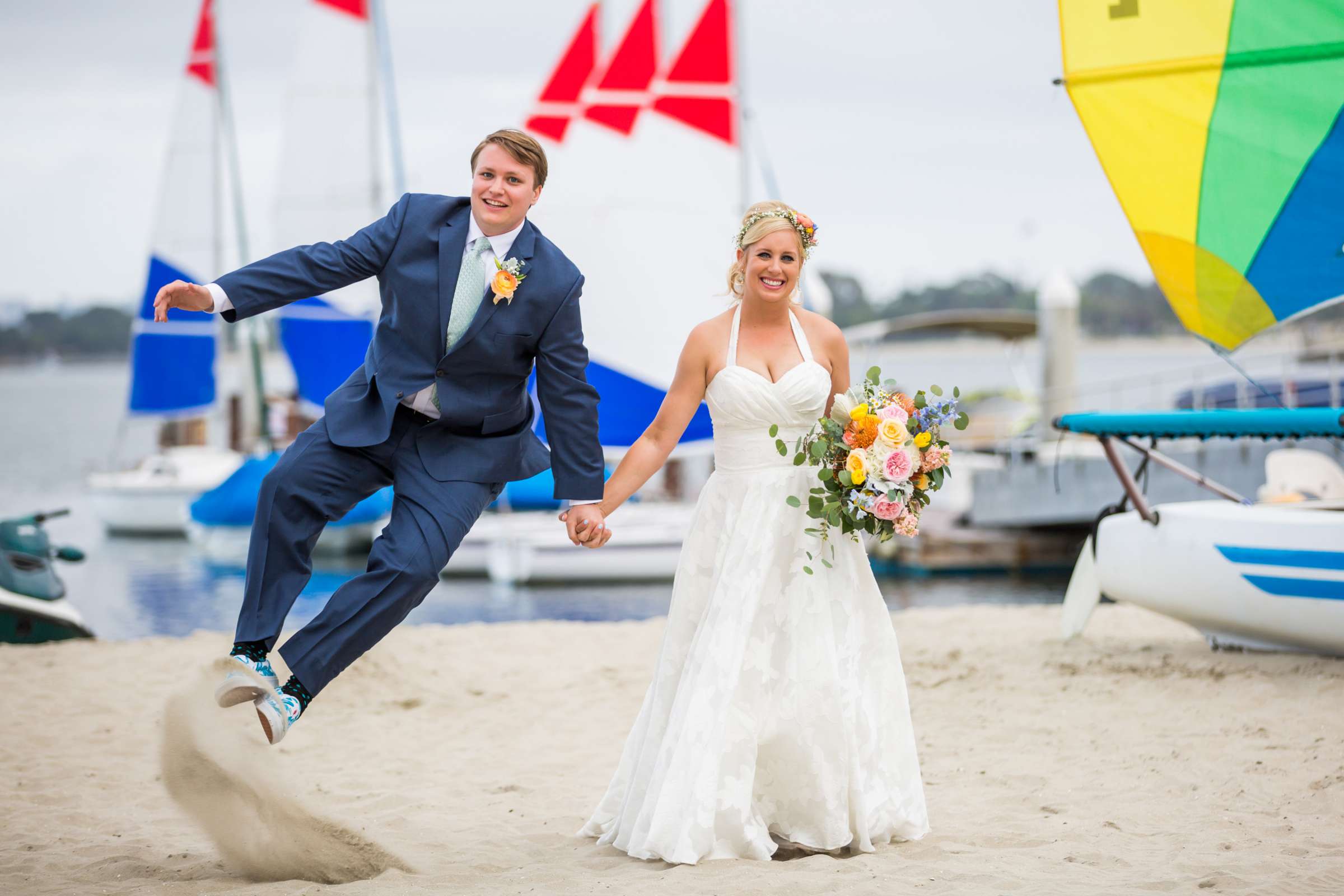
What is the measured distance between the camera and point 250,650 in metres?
4.16

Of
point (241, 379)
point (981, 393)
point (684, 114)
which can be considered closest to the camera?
point (684, 114)

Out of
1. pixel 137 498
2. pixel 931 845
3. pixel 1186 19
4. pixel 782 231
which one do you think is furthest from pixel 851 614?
pixel 137 498

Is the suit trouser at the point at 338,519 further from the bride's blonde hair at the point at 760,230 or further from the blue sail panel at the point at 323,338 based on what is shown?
the blue sail panel at the point at 323,338

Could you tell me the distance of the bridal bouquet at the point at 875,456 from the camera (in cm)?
420

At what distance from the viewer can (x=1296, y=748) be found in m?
5.79

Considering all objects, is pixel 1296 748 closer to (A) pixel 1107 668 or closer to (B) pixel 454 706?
(A) pixel 1107 668

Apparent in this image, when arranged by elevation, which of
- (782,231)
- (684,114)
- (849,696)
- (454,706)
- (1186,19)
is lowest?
(454,706)

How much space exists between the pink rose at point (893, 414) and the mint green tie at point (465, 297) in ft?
4.65

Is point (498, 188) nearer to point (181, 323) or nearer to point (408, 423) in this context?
point (408, 423)

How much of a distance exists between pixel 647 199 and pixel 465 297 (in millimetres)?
10556

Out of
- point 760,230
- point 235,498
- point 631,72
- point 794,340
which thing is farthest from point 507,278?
point 235,498

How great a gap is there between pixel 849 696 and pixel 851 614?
0.28 meters

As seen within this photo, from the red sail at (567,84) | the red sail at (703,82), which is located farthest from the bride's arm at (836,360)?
the red sail at (567,84)

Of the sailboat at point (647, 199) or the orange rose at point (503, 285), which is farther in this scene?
the sailboat at point (647, 199)
